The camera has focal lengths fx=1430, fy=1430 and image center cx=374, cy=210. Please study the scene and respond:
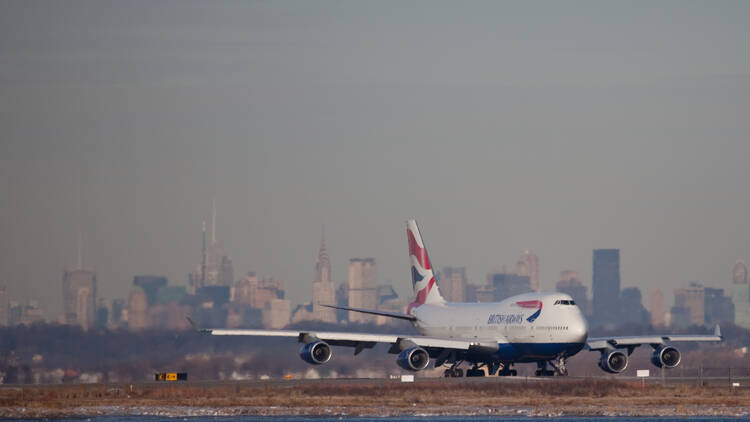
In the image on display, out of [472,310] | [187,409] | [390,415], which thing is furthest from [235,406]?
[472,310]

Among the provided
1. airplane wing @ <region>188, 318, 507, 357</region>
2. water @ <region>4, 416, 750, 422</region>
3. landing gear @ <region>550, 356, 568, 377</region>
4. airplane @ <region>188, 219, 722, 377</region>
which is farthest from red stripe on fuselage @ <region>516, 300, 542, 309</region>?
water @ <region>4, 416, 750, 422</region>

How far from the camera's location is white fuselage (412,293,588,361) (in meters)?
85.4

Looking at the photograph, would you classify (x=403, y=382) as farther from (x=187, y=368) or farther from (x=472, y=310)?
(x=187, y=368)

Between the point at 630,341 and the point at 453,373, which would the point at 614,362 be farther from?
the point at 453,373

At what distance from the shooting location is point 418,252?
350 feet

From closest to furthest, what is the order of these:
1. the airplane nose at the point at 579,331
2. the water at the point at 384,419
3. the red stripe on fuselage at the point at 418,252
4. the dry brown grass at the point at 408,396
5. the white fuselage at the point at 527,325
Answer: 1. the water at the point at 384,419
2. the dry brown grass at the point at 408,396
3. the airplane nose at the point at 579,331
4. the white fuselage at the point at 527,325
5. the red stripe on fuselage at the point at 418,252

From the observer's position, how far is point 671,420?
61.5 meters

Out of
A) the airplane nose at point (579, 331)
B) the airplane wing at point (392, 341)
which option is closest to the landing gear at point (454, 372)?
the airplane wing at point (392, 341)

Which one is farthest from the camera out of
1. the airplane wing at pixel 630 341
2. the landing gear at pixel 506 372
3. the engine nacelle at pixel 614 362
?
the landing gear at pixel 506 372

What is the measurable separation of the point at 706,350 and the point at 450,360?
3215 cm

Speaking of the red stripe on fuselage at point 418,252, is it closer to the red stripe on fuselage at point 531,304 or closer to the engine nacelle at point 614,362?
the red stripe on fuselage at point 531,304

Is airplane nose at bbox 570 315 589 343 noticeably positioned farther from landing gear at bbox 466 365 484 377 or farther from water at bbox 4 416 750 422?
water at bbox 4 416 750 422

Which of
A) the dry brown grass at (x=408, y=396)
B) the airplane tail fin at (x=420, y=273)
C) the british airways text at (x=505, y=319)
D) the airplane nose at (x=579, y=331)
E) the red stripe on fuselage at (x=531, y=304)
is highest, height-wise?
the airplane tail fin at (x=420, y=273)

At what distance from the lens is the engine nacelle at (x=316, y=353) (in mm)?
86344
